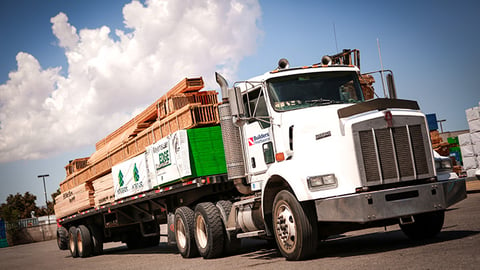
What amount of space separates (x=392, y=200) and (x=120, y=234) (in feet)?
46.4

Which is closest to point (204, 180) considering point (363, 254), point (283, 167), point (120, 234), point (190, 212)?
point (190, 212)

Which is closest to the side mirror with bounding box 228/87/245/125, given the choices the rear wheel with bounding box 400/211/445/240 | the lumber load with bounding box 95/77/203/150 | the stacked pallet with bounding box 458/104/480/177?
the lumber load with bounding box 95/77/203/150

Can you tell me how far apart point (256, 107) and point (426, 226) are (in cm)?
352

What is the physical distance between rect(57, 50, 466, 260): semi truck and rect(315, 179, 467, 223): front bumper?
0.05ft

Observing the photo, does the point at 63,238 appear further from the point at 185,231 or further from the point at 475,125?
the point at 475,125

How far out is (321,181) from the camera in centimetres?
845

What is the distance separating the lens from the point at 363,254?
28.7ft

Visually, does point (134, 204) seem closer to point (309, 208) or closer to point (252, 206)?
point (252, 206)

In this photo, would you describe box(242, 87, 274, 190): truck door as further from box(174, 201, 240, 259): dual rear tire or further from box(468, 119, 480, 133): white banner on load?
box(468, 119, 480, 133): white banner on load

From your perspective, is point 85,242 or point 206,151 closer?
point 206,151

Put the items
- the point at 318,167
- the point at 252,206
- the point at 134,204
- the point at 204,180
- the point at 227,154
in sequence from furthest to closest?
the point at 134,204, the point at 204,180, the point at 227,154, the point at 252,206, the point at 318,167

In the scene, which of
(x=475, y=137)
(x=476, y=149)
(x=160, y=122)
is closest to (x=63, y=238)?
(x=160, y=122)

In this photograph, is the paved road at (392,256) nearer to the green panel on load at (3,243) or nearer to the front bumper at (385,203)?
the front bumper at (385,203)

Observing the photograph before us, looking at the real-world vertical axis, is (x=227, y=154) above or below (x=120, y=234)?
above
